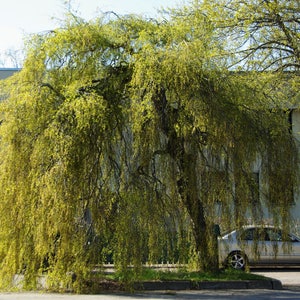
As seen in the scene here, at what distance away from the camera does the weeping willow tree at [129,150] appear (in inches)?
525

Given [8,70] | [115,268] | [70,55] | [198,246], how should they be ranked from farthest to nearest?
[8,70] < [198,246] < [70,55] < [115,268]

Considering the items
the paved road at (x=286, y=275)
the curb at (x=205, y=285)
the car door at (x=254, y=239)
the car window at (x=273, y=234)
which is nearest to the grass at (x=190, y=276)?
the curb at (x=205, y=285)

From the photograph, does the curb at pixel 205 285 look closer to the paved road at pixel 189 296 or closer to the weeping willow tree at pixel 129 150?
the paved road at pixel 189 296

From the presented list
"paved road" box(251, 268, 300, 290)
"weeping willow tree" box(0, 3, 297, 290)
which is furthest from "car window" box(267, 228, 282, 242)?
"paved road" box(251, 268, 300, 290)

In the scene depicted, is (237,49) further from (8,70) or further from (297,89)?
(8,70)

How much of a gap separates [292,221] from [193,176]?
2.93m

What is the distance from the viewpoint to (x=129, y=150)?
1474 centimetres

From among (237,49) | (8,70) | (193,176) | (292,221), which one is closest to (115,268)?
(193,176)

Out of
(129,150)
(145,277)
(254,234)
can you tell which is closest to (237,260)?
(254,234)

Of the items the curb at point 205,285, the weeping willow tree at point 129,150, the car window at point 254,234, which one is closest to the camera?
the weeping willow tree at point 129,150

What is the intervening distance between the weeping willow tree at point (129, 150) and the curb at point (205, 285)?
67 centimetres

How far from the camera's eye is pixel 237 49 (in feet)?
65.3

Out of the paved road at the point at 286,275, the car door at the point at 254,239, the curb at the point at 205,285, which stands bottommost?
the curb at the point at 205,285

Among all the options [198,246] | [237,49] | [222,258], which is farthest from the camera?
[237,49]
